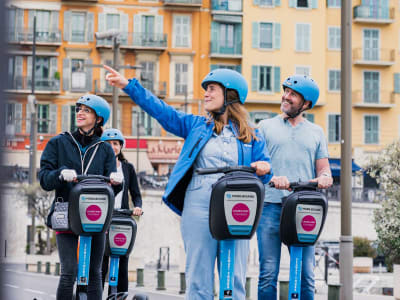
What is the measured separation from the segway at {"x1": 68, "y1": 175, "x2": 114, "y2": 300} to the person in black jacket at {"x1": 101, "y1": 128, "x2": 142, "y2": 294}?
1821 millimetres

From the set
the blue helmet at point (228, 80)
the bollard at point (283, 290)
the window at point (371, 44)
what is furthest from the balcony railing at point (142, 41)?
the blue helmet at point (228, 80)

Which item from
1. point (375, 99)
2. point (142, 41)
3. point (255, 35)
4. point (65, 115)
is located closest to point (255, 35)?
point (255, 35)

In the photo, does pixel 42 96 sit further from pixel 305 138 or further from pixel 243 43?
pixel 305 138

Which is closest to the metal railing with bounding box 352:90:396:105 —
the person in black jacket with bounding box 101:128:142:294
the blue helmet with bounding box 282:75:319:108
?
the person in black jacket with bounding box 101:128:142:294

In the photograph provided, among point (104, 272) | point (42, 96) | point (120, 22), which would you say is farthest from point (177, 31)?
point (104, 272)

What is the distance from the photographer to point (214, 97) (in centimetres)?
407

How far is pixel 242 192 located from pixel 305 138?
1875mm

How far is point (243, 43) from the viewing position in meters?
50.0

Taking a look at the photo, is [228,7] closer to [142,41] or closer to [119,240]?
[142,41]

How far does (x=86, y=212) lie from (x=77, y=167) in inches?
22.7

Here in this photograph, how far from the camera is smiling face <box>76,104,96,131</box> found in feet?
17.7

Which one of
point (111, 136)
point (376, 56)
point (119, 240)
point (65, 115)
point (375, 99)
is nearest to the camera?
point (119, 240)

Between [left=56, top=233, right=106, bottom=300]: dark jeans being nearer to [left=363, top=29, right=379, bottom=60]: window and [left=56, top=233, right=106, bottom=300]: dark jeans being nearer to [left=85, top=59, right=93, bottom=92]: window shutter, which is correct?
[left=85, top=59, right=93, bottom=92]: window shutter

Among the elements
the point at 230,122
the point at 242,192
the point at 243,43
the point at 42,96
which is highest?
the point at 243,43
